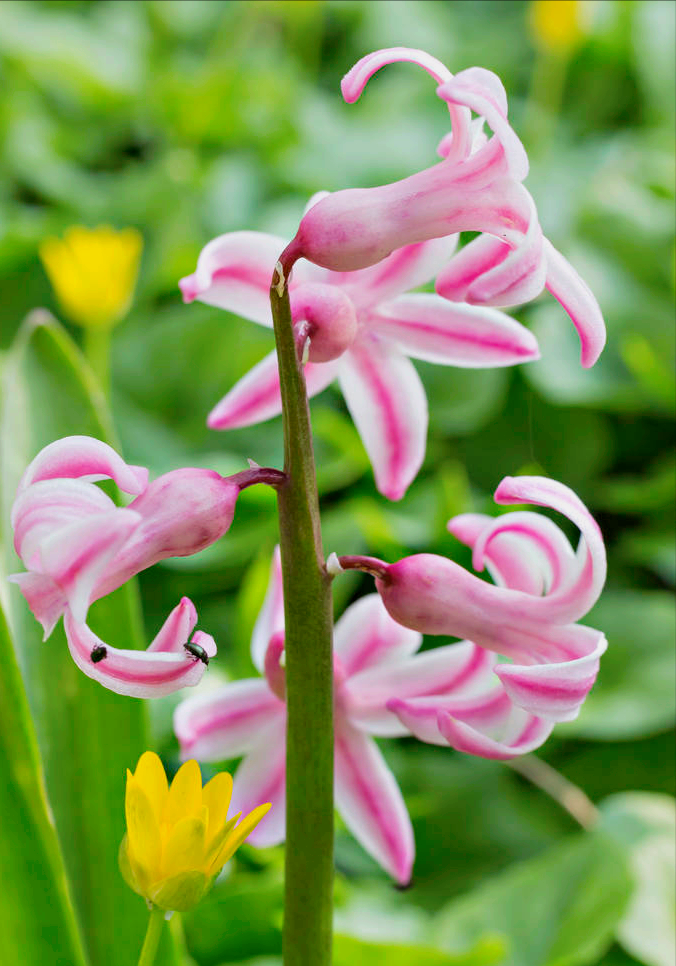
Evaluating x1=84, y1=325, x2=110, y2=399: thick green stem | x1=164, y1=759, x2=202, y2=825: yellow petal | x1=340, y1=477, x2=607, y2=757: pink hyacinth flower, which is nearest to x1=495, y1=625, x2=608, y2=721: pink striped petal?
x1=340, y1=477, x2=607, y2=757: pink hyacinth flower

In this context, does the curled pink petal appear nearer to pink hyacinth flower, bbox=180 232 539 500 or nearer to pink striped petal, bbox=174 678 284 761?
pink hyacinth flower, bbox=180 232 539 500

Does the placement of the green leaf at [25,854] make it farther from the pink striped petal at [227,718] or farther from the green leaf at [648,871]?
the green leaf at [648,871]

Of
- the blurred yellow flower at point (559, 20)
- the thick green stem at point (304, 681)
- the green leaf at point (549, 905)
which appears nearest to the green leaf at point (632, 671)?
the green leaf at point (549, 905)

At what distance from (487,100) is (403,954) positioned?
444 mm

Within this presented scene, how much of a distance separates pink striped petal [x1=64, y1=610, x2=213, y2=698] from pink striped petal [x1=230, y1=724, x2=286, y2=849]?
0.54 feet

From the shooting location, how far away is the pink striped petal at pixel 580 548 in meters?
0.34

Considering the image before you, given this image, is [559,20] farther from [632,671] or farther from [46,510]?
[46,510]

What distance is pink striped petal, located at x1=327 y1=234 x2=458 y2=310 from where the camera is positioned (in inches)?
16.2

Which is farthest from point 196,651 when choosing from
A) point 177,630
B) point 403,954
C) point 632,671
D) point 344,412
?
point 344,412

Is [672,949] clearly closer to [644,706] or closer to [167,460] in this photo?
[644,706]

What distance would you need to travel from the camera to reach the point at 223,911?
0.65 metres

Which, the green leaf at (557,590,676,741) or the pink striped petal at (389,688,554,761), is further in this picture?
the green leaf at (557,590,676,741)

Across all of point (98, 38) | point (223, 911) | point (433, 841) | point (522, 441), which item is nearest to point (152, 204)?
point (522, 441)

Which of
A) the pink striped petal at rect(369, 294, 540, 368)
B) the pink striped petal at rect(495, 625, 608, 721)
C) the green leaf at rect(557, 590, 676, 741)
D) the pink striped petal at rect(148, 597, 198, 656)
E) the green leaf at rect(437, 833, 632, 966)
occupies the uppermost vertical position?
the pink striped petal at rect(369, 294, 540, 368)
